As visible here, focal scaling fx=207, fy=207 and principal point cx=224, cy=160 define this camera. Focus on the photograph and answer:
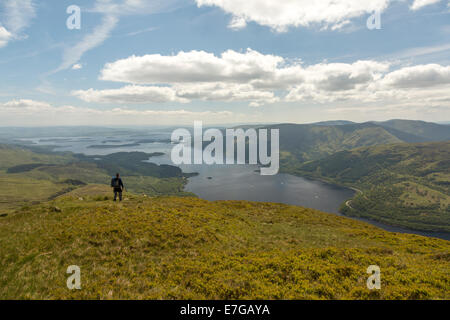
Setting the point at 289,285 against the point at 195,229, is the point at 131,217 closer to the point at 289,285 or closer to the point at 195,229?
the point at 195,229

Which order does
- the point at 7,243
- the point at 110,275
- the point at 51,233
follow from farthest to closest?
the point at 51,233, the point at 7,243, the point at 110,275

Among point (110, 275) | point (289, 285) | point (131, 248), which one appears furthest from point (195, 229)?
point (289, 285)
